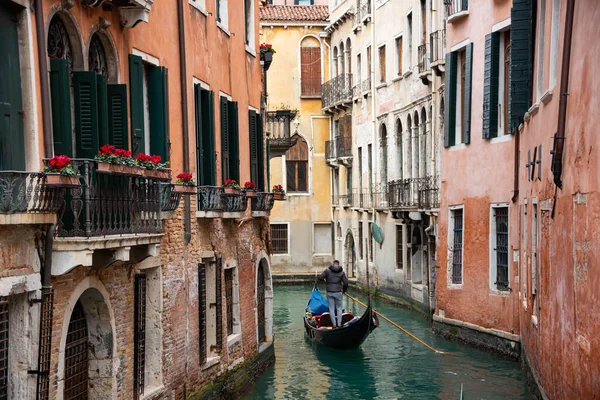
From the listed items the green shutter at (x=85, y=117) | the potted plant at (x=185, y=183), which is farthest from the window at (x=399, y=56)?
the green shutter at (x=85, y=117)

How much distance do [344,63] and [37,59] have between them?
27.1m

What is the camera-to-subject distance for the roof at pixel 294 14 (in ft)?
119

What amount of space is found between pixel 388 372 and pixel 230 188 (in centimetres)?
535

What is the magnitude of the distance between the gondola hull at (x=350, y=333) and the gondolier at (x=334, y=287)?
516 mm

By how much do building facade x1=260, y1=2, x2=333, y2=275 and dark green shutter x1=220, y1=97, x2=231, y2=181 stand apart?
21.4 meters

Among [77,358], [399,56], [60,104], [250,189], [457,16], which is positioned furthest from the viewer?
[399,56]

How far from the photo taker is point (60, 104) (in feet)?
27.1

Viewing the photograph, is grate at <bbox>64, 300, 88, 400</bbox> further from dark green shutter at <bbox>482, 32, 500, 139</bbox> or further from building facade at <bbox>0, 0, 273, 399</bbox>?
dark green shutter at <bbox>482, 32, 500, 139</bbox>

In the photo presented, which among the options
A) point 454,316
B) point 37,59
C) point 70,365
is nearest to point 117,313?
point 70,365

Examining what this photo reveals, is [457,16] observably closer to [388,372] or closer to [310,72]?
[388,372]

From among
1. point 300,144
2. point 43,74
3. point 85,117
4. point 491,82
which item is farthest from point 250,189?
point 300,144

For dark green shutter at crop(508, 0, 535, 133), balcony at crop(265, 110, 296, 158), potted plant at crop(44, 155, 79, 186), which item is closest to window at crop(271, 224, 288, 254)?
balcony at crop(265, 110, 296, 158)

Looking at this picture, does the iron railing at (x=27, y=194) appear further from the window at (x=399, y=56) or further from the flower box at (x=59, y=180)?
the window at (x=399, y=56)

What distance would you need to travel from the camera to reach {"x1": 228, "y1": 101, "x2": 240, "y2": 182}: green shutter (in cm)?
1512
